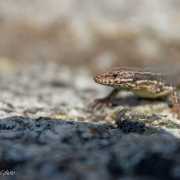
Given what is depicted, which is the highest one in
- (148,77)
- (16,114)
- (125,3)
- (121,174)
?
(125,3)

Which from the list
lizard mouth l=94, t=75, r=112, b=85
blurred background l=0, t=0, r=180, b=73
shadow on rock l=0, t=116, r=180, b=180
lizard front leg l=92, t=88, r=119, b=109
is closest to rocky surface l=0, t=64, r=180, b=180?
shadow on rock l=0, t=116, r=180, b=180

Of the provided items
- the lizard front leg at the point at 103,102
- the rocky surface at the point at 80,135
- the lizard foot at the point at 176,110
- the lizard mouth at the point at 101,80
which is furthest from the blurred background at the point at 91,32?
the lizard foot at the point at 176,110

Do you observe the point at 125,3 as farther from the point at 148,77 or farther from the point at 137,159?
the point at 137,159

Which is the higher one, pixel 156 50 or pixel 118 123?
pixel 156 50

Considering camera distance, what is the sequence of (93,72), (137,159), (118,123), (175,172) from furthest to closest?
1. (93,72)
2. (118,123)
3. (137,159)
4. (175,172)

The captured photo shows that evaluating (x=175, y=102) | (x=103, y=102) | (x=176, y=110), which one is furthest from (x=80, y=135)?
(x=175, y=102)

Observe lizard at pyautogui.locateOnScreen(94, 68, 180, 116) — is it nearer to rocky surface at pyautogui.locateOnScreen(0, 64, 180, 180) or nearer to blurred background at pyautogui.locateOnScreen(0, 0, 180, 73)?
rocky surface at pyautogui.locateOnScreen(0, 64, 180, 180)

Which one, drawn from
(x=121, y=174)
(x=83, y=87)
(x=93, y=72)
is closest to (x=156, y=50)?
(x=93, y=72)
